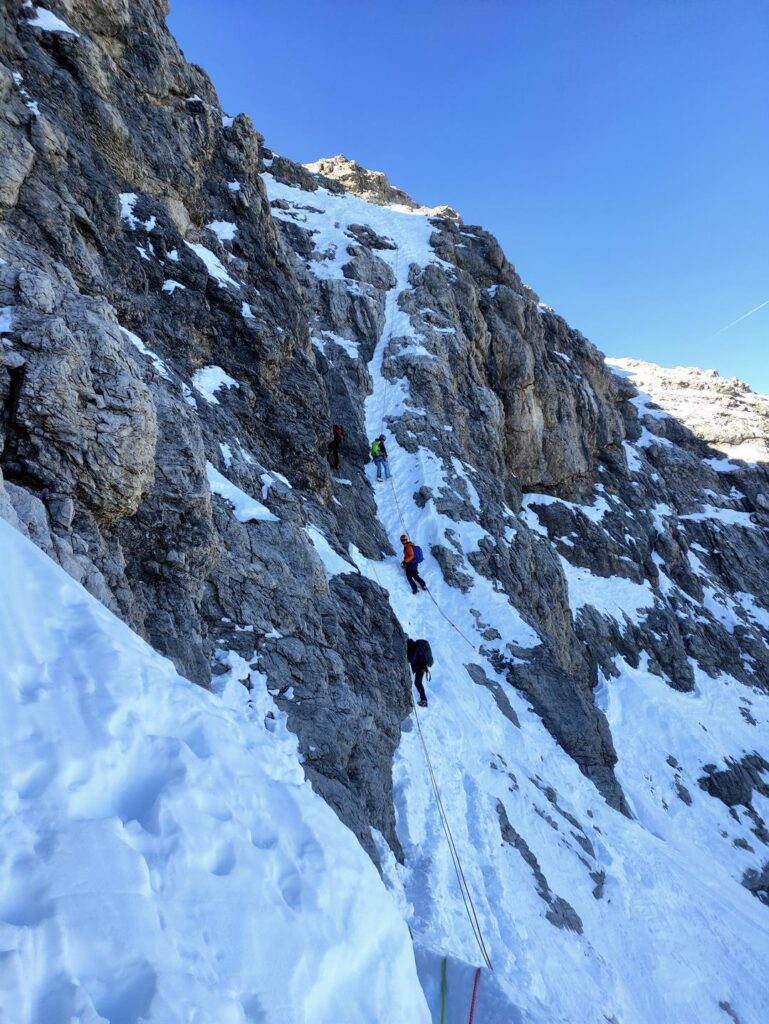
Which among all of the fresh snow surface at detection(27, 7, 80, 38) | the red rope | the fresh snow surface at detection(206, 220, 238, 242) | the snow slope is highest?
the fresh snow surface at detection(27, 7, 80, 38)

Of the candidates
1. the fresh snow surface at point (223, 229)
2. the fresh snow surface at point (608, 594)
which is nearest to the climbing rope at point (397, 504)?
the fresh snow surface at point (608, 594)

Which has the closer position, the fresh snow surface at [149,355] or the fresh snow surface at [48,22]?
the fresh snow surface at [149,355]

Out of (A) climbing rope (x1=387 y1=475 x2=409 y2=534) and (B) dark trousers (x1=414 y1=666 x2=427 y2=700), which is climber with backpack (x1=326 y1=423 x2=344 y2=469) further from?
(B) dark trousers (x1=414 y1=666 x2=427 y2=700)

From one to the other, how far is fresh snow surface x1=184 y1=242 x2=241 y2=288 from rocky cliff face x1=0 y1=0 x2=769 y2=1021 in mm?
132

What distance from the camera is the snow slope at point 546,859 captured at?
319 inches

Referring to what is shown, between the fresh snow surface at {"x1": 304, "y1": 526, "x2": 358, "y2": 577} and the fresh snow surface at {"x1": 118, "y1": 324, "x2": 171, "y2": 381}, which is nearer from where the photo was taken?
the fresh snow surface at {"x1": 118, "y1": 324, "x2": 171, "y2": 381}

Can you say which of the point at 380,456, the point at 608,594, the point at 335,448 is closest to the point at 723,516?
the point at 608,594

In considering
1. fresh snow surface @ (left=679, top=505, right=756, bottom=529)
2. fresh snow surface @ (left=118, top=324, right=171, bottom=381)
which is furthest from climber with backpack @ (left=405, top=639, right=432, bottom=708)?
fresh snow surface @ (left=679, top=505, right=756, bottom=529)

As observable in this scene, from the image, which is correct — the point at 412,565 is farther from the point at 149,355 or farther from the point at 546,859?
the point at 149,355

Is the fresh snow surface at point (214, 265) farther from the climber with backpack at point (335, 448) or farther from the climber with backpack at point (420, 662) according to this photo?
the climber with backpack at point (420, 662)

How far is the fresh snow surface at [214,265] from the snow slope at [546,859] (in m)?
10.2

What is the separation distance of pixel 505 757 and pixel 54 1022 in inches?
498

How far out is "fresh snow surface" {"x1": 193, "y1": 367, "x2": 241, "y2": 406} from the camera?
15.7 metres

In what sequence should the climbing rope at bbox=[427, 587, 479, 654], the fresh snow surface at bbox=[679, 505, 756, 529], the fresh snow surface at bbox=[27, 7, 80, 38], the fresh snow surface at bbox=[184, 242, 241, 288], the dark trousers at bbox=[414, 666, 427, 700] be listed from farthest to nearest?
the fresh snow surface at bbox=[679, 505, 756, 529] → the climbing rope at bbox=[427, 587, 479, 654] → the fresh snow surface at bbox=[184, 242, 241, 288] → the fresh snow surface at bbox=[27, 7, 80, 38] → the dark trousers at bbox=[414, 666, 427, 700]
